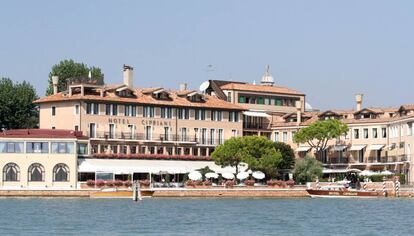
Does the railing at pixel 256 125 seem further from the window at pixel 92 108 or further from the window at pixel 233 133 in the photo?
the window at pixel 92 108

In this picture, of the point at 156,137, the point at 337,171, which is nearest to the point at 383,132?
the point at 337,171

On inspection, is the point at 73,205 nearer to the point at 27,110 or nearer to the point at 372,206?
the point at 372,206

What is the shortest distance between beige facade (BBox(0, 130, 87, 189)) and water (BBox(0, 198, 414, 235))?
8382 mm

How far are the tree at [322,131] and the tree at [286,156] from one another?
3.22 metres

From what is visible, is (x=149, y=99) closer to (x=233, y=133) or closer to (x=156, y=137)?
(x=156, y=137)

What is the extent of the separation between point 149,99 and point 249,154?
12.9 meters

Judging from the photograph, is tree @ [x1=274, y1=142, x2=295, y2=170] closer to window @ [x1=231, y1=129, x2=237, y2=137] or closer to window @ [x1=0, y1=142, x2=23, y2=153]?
window @ [x1=231, y1=129, x2=237, y2=137]

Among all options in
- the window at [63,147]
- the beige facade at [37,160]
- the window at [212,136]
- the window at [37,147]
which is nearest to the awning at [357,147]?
the window at [212,136]

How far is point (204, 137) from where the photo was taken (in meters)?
137

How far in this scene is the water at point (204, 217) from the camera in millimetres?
70688

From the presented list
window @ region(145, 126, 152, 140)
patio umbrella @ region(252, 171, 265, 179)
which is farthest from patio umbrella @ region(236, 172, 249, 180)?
window @ region(145, 126, 152, 140)

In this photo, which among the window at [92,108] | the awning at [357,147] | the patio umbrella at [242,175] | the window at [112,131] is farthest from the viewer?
the awning at [357,147]

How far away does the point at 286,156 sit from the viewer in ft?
436

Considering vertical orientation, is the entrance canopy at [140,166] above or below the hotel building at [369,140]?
below
